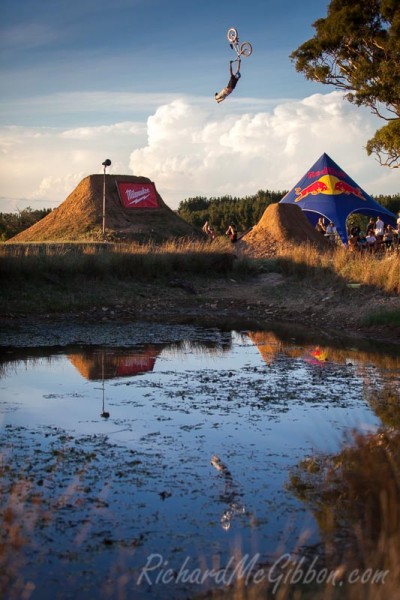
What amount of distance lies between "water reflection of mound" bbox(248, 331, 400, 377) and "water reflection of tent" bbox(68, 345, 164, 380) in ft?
6.31

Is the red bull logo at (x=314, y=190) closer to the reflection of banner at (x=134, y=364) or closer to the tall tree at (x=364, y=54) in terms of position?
the tall tree at (x=364, y=54)

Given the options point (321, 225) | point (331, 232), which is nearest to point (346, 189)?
point (321, 225)

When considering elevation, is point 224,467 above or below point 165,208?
below

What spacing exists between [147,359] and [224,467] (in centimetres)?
604

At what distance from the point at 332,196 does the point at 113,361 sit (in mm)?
23878

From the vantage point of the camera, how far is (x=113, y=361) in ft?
40.6

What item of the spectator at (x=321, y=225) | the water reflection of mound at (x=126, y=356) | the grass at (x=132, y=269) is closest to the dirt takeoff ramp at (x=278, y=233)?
the grass at (x=132, y=269)

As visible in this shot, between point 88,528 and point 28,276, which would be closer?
point 88,528

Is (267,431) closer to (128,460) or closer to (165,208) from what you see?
(128,460)

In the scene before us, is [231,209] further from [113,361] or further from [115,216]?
[113,361]

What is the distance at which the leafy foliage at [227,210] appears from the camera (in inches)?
2163

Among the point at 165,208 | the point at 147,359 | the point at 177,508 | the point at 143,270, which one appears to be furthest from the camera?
the point at 165,208

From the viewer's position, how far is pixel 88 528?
17.3ft

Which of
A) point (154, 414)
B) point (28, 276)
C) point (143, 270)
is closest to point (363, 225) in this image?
point (143, 270)
